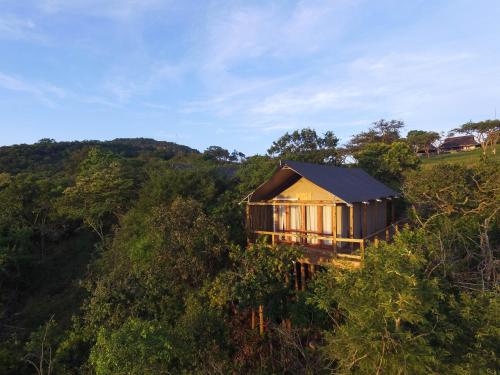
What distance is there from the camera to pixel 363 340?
237 inches

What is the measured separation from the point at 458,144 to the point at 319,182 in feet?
197

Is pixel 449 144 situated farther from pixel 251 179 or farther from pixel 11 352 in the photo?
pixel 11 352

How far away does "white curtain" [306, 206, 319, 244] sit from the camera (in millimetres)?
14297

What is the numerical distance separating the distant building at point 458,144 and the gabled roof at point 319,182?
5243cm

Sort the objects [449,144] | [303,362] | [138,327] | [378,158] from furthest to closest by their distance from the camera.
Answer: [449,144] < [378,158] < [303,362] < [138,327]

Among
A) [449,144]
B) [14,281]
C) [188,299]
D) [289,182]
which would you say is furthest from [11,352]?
[449,144]

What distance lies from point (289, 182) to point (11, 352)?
1180 centimetres

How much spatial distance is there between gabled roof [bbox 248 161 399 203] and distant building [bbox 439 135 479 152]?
5243 centimetres

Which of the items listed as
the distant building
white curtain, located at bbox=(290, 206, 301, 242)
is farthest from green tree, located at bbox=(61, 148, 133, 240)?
the distant building

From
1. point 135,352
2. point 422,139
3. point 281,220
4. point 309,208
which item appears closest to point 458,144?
point 422,139

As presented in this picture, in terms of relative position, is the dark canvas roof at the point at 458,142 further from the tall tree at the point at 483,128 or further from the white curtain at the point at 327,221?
the white curtain at the point at 327,221

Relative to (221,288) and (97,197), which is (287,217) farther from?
(97,197)

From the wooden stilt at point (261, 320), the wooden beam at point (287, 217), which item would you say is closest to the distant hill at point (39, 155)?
the wooden beam at point (287, 217)

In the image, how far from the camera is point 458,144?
60625 millimetres
